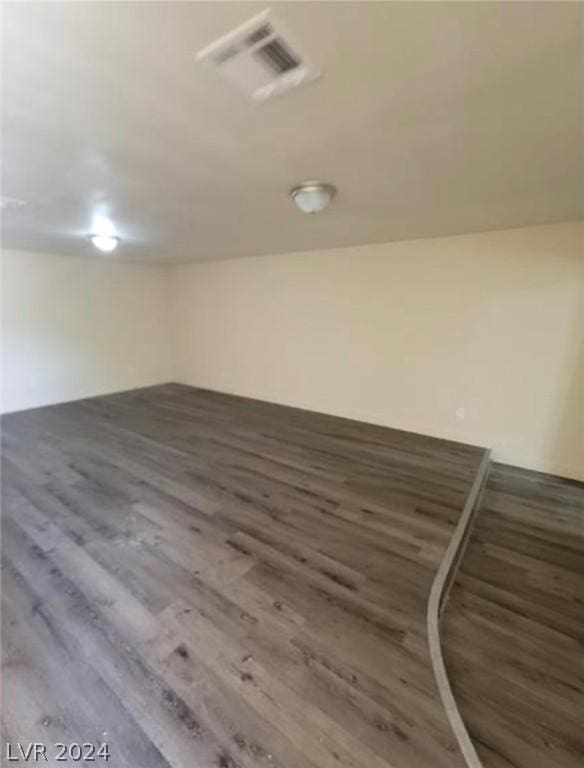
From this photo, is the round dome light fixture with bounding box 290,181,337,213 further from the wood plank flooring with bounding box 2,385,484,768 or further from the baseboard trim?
the baseboard trim

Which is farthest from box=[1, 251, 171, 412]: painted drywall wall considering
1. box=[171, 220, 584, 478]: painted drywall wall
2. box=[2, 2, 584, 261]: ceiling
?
box=[2, 2, 584, 261]: ceiling

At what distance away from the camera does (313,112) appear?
1385 mm

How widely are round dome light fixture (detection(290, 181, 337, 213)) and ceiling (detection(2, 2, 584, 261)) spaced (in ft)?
0.29

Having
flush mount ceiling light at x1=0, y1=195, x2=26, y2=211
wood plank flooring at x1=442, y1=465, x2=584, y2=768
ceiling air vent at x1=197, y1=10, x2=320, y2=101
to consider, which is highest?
flush mount ceiling light at x1=0, y1=195, x2=26, y2=211

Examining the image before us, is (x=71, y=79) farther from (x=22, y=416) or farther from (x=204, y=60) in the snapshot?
(x=22, y=416)

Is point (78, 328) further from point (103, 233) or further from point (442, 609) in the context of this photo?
point (442, 609)

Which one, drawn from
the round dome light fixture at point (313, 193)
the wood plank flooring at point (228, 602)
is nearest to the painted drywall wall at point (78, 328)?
the wood plank flooring at point (228, 602)

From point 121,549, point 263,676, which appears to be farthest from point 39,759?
point 121,549

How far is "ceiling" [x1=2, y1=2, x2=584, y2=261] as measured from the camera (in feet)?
3.13

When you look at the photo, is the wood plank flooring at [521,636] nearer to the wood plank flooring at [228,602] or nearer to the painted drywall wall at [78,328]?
the wood plank flooring at [228,602]

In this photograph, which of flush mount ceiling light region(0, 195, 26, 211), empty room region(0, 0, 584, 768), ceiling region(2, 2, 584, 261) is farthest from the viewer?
flush mount ceiling light region(0, 195, 26, 211)

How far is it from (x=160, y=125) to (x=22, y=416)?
4.75m

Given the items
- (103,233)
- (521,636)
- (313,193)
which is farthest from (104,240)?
(521,636)

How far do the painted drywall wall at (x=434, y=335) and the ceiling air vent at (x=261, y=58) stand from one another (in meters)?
2.06
